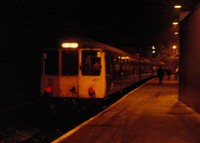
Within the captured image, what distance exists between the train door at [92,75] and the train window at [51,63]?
0.98 m

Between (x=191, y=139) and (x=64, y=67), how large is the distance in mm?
6321

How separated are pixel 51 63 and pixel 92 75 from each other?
1.64 meters

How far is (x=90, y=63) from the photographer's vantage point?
13.1m

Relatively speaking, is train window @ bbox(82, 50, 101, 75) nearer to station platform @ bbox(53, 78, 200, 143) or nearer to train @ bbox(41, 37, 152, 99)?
train @ bbox(41, 37, 152, 99)

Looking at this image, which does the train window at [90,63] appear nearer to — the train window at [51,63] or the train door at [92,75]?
the train door at [92,75]

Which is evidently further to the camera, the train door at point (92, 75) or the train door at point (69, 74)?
the train door at point (69, 74)

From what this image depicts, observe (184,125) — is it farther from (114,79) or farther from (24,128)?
(114,79)

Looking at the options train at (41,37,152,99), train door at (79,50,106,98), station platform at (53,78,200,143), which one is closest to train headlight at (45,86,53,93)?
train at (41,37,152,99)

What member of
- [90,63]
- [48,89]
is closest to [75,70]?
[90,63]

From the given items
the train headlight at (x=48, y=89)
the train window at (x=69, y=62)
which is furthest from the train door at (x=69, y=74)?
the train headlight at (x=48, y=89)

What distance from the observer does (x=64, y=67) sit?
13.3m

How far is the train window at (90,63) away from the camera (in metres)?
13.1

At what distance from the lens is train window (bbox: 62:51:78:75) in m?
13.2

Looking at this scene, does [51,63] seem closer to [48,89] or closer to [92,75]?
[48,89]
